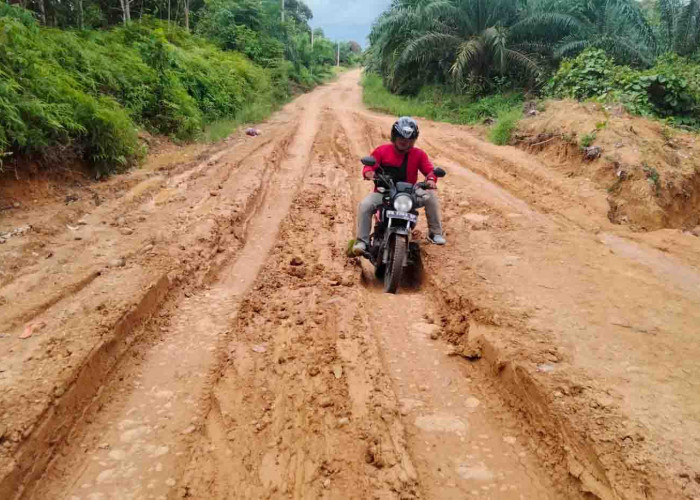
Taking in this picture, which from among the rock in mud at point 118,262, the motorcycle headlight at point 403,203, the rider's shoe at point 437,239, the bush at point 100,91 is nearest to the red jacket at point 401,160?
the motorcycle headlight at point 403,203

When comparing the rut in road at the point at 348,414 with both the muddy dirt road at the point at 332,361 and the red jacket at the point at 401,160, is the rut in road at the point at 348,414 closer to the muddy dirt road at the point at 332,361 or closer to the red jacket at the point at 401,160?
the muddy dirt road at the point at 332,361

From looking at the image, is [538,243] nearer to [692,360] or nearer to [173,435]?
[692,360]

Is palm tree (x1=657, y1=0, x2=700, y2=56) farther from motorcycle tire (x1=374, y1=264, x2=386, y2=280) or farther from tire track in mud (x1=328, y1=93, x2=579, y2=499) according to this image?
tire track in mud (x1=328, y1=93, x2=579, y2=499)

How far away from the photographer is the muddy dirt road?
8.41 ft

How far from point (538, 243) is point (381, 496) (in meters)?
4.17

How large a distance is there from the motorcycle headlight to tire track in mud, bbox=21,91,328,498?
5.84 feet

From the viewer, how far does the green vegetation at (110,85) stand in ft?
21.6

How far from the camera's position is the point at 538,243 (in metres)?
5.71

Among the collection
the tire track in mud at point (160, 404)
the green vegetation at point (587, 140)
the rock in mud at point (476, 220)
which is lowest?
the tire track in mud at point (160, 404)

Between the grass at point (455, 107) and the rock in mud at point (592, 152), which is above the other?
the grass at point (455, 107)

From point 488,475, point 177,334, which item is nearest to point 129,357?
point 177,334

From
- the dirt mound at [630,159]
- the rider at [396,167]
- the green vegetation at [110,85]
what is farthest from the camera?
the dirt mound at [630,159]

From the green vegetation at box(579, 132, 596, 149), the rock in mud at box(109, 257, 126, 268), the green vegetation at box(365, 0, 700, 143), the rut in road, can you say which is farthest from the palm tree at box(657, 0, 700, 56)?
the rock in mud at box(109, 257, 126, 268)

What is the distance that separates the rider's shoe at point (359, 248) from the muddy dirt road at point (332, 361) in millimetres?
239
